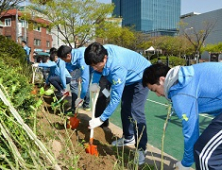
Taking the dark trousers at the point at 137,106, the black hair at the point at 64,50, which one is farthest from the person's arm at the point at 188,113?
the black hair at the point at 64,50

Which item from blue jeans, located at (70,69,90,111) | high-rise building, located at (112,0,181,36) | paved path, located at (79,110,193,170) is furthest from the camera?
high-rise building, located at (112,0,181,36)

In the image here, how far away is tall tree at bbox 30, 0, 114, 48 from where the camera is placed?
19641 millimetres

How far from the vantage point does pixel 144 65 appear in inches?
139

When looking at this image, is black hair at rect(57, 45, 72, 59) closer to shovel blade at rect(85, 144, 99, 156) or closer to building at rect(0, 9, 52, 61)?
shovel blade at rect(85, 144, 99, 156)

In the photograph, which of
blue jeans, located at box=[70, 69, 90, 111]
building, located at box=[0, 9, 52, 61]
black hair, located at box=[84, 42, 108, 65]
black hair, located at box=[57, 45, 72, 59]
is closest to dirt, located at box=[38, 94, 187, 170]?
blue jeans, located at box=[70, 69, 90, 111]

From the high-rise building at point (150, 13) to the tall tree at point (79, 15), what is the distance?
61129 mm

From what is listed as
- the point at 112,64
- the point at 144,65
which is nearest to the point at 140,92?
the point at 144,65

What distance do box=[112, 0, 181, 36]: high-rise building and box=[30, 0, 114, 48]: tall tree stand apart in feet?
201

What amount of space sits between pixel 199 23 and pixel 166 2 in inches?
1634

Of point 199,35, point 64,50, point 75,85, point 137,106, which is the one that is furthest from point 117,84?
point 199,35

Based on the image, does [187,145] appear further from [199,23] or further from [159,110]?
[199,23]

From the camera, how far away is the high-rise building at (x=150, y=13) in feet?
276

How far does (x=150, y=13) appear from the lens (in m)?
87.1

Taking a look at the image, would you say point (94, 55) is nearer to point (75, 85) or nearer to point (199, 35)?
point (75, 85)
